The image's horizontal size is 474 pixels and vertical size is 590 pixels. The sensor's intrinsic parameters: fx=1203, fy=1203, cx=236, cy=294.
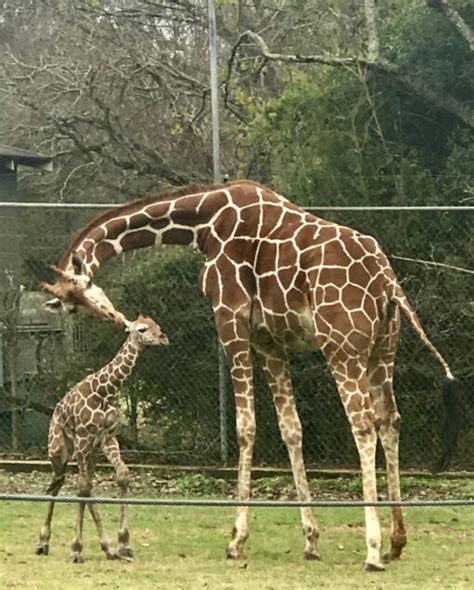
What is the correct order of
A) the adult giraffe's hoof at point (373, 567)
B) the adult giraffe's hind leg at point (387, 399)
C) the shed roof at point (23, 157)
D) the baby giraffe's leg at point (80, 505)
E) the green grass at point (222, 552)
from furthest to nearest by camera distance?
the shed roof at point (23, 157)
the adult giraffe's hind leg at point (387, 399)
the baby giraffe's leg at point (80, 505)
the adult giraffe's hoof at point (373, 567)
the green grass at point (222, 552)

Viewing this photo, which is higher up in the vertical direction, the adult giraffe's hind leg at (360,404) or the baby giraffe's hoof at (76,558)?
the adult giraffe's hind leg at (360,404)

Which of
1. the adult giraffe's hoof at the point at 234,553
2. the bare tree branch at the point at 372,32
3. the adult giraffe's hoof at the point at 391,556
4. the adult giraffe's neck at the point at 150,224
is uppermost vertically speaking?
the bare tree branch at the point at 372,32

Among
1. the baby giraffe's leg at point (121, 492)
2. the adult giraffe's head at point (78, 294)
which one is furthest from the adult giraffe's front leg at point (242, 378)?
the baby giraffe's leg at point (121, 492)

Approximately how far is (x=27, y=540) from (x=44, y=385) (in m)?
3.10

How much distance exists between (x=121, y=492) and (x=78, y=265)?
1531 millimetres

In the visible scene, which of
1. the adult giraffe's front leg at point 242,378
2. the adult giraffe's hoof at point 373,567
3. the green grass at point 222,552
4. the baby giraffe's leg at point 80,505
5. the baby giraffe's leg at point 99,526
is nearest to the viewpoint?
the green grass at point 222,552

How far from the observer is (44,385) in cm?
1112

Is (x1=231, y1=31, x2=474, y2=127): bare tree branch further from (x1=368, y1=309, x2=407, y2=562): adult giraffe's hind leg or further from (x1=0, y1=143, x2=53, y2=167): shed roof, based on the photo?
(x1=368, y1=309, x2=407, y2=562): adult giraffe's hind leg

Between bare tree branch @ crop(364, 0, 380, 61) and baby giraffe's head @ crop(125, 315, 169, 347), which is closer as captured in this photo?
baby giraffe's head @ crop(125, 315, 169, 347)

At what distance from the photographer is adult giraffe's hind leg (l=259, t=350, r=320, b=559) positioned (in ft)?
25.8

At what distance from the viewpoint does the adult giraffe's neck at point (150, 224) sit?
321 inches

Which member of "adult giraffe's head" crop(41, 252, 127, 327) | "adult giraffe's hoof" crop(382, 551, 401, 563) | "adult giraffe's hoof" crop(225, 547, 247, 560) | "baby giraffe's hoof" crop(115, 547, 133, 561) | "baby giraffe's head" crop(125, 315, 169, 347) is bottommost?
"adult giraffe's hoof" crop(382, 551, 401, 563)

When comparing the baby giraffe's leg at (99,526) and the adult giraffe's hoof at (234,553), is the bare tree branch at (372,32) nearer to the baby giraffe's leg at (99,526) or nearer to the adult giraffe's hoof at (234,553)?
the adult giraffe's hoof at (234,553)

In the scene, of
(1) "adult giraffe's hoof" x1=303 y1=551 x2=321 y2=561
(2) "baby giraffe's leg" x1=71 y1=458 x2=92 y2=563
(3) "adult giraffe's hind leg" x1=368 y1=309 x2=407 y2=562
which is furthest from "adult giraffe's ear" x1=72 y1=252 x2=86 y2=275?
(1) "adult giraffe's hoof" x1=303 y1=551 x2=321 y2=561
